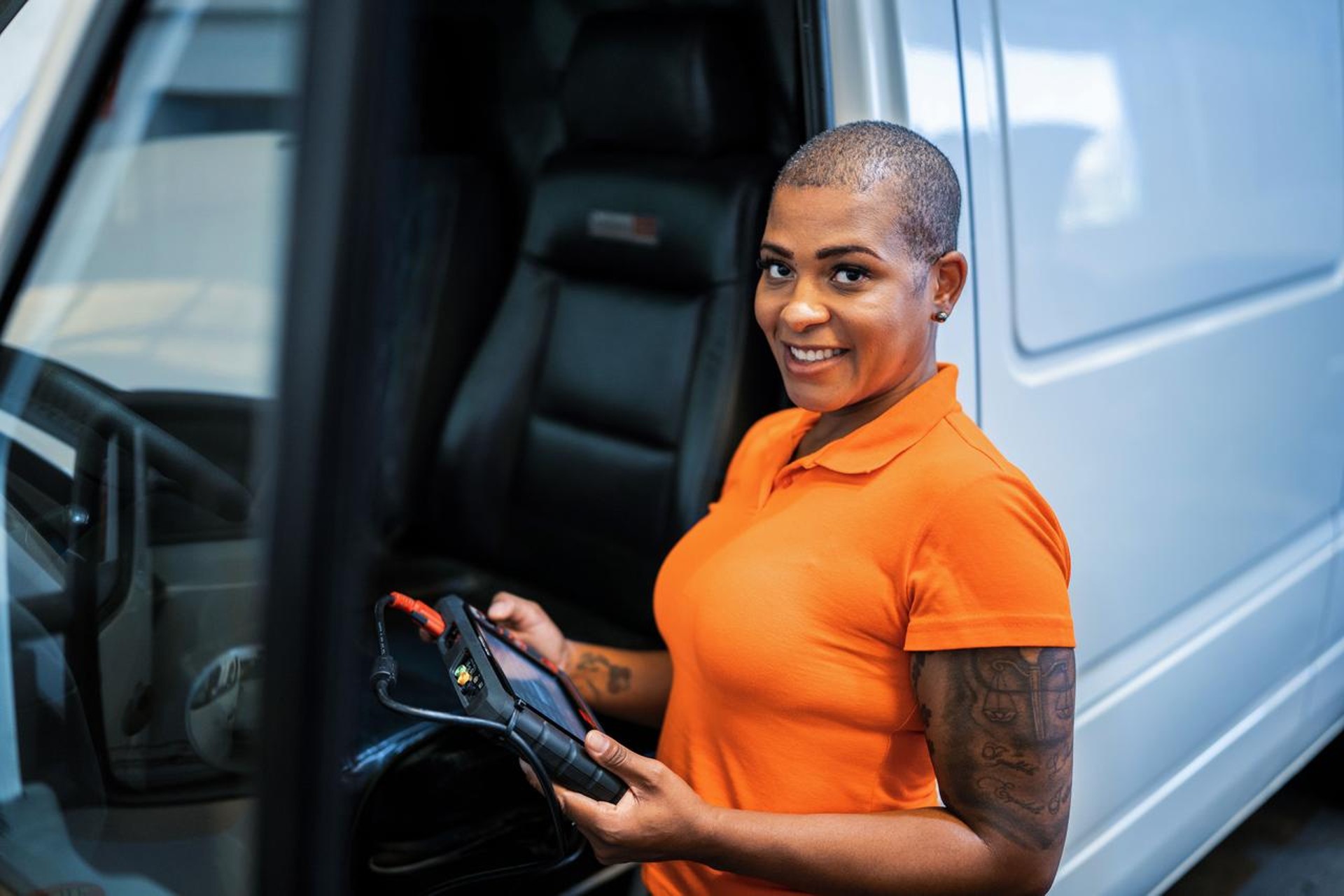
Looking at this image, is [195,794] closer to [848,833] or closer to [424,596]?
[848,833]

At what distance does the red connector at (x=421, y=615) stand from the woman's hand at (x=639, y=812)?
0.67 feet

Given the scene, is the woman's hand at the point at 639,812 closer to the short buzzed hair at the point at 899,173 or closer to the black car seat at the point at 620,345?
the short buzzed hair at the point at 899,173

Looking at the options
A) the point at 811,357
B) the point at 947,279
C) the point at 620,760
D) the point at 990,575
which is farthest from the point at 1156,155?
the point at 620,760

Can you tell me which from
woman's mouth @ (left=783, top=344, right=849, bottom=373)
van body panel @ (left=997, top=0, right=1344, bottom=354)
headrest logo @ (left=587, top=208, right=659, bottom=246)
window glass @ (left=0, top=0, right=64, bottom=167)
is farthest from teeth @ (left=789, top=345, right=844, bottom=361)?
headrest logo @ (left=587, top=208, right=659, bottom=246)

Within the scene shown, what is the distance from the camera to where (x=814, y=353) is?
105 cm

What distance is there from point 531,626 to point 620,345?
68 centimetres

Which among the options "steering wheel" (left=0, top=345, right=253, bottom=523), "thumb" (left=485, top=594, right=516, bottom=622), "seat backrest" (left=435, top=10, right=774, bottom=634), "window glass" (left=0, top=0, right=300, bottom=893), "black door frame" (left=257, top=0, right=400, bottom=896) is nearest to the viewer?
"black door frame" (left=257, top=0, right=400, bottom=896)

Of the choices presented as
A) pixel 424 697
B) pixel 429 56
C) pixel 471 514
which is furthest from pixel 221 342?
pixel 429 56

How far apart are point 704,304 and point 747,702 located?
87 centimetres

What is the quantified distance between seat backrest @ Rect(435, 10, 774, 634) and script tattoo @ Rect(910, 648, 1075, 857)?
0.83 metres

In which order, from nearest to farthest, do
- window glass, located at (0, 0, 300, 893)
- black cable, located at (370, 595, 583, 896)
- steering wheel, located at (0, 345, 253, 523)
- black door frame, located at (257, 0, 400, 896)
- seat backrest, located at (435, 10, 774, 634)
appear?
black door frame, located at (257, 0, 400, 896) → window glass, located at (0, 0, 300, 893) → black cable, located at (370, 595, 583, 896) → steering wheel, located at (0, 345, 253, 523) → seat backrest, located at (435, 10, 774, 634)

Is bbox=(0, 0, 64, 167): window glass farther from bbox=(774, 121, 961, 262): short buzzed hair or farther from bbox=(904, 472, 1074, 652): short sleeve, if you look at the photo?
bbox=(904, 472, 1074, 652): short sleeve

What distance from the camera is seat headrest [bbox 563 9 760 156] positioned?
1.79 metres

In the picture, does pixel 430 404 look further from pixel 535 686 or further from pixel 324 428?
pixel 324 428
